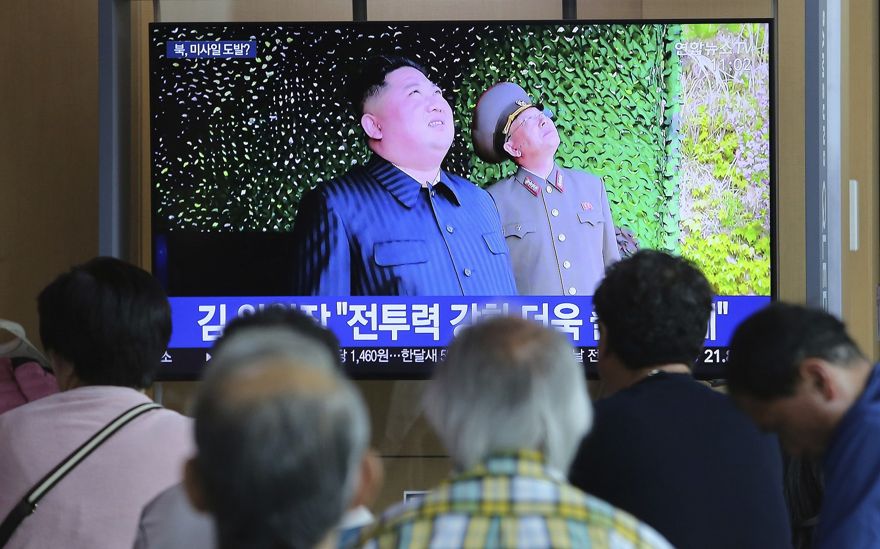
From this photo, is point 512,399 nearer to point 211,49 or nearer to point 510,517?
point 510,517

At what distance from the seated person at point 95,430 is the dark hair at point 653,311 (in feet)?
2.59

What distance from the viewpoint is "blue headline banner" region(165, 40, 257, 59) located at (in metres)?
3.88

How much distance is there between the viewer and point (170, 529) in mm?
1718

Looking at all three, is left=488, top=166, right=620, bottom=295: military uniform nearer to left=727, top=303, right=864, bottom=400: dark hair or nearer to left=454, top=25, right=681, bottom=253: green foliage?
left=454, top=25, right=681, bottom=253: green foliage

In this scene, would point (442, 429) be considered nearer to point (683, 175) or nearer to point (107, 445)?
point (107, 445)

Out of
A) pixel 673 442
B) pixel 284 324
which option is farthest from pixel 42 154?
pixel 673 442

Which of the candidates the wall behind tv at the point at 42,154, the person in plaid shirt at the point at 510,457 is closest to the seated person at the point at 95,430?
the person in plaid shirt at the point at 510,457

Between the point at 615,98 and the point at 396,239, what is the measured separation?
0.87 metres

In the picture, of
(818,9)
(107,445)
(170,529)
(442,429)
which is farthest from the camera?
(818,9)

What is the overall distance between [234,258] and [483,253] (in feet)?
2.71

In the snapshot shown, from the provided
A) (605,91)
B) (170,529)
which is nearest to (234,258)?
(605,91)

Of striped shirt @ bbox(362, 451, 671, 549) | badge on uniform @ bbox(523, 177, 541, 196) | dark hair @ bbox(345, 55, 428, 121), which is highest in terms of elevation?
dark hair @ bbox(345, 55, 428, 121)

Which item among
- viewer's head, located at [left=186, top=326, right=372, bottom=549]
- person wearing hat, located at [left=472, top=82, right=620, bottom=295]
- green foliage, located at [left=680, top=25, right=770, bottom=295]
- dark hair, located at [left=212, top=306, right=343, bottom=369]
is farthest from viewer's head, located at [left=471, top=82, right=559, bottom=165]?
viewer's head, located at [left=186, top=326, right=372, bottom=549]

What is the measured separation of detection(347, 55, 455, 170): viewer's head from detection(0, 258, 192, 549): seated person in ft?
6.02
